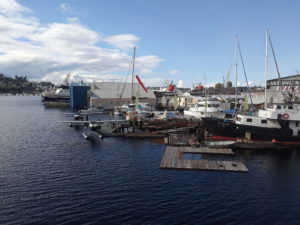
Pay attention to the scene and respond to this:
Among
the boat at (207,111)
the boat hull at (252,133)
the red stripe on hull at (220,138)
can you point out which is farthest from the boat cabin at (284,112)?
the boat at (207,111)

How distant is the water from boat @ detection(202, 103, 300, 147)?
4.00m

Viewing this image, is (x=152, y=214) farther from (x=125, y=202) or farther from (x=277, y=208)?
(x=277, y=208)

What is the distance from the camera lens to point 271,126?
129 feet

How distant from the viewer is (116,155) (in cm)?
3381

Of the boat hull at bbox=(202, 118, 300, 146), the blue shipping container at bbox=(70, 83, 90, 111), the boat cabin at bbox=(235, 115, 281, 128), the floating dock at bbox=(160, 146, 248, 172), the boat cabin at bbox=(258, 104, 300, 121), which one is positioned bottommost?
the floating dock at bbox=(160, 146, 248, 172)

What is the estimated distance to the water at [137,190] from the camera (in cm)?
1778

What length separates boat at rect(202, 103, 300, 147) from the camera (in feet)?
126

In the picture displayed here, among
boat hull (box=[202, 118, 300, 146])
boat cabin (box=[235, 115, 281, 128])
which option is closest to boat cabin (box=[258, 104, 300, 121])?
boat cabin (box=[235, 115, 281, 128])

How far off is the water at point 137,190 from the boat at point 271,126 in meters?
4.00

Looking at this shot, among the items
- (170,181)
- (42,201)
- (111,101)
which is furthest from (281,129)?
(111,101)

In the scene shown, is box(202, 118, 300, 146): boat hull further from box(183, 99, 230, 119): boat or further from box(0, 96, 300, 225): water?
box(183, 99, 230, 119): boat

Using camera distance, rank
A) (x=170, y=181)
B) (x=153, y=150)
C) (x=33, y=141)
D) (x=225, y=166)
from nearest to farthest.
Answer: (x=170, y=181)
(x=225, y=166)
(x=153, y=150)
(x=33, y=141)

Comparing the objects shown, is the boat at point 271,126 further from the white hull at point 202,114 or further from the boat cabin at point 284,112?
the white hull at point 202,114

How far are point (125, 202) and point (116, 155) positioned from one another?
14.3m
